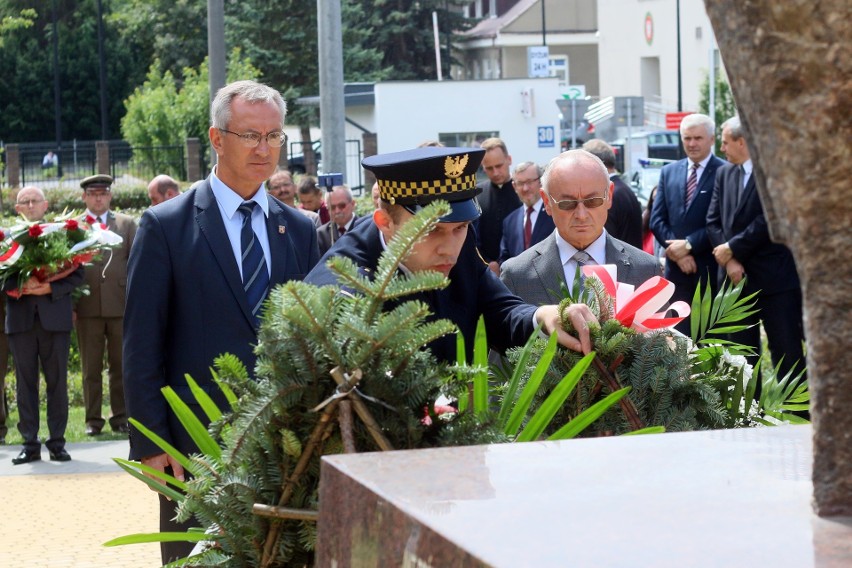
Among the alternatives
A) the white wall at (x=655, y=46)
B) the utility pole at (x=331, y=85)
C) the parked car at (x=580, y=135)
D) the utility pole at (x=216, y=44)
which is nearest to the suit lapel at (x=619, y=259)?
the utility pole at (x=331, y=85)

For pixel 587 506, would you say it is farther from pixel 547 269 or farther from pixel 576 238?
pixel 576 238

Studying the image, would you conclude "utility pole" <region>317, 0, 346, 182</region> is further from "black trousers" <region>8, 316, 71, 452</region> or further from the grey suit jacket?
the grey suit jacket

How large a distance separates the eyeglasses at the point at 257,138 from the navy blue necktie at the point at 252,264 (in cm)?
21

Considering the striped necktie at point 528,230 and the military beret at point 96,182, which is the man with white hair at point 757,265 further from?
the military beret at point 96,182

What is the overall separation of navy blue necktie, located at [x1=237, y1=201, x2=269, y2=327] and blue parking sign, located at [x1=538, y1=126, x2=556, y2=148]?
36795 mm

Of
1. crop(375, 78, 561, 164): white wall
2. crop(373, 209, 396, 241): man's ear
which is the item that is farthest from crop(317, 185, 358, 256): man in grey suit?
crop(375, 78, 561, 164): white wall

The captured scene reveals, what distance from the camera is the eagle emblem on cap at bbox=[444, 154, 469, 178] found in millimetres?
3518

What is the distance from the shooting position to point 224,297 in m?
4.36

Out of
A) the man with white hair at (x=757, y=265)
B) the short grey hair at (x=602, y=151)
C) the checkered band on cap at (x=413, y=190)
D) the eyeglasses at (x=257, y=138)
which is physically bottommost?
the man with white hair at (x=757, y=265)

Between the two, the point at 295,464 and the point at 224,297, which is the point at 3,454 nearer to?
the point at 224,297

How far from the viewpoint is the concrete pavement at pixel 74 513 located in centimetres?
704

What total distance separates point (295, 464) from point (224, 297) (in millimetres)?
2059

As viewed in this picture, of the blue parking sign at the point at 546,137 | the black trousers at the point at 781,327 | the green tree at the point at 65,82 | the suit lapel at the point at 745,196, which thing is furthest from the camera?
the green tree at the point at 65,82

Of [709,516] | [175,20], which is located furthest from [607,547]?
[175,20]
